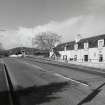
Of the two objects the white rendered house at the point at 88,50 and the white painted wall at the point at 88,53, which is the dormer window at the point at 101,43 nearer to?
the white rendered house at the point at 88,50

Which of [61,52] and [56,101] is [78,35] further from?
[56,101]

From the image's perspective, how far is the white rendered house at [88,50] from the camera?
37475mm

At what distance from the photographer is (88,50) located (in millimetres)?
41625

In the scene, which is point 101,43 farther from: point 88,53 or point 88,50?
point 88,53

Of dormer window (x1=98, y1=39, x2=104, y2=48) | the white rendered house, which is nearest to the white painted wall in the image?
the white rendered house

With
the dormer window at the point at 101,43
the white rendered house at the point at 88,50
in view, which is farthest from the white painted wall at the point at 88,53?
the dormer window at the point at 101,43

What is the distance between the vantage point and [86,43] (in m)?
42.8

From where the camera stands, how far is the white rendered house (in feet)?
123

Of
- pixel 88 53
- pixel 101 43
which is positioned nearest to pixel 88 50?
pixel 88 53

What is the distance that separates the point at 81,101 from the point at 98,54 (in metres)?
32.7

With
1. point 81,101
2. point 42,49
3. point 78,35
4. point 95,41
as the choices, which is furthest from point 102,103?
point 42,49

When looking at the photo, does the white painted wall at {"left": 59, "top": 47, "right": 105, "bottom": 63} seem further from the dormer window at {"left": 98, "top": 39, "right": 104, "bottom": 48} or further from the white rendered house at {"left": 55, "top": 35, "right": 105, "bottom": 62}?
the dormer window at {"left": 98, "top": 39, "right": 104, "bottom": 48}

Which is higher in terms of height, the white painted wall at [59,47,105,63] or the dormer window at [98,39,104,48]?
the dormer window at [98,39,104,48]

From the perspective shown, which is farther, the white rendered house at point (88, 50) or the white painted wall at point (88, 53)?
the white painted wall at point (88, 53)
